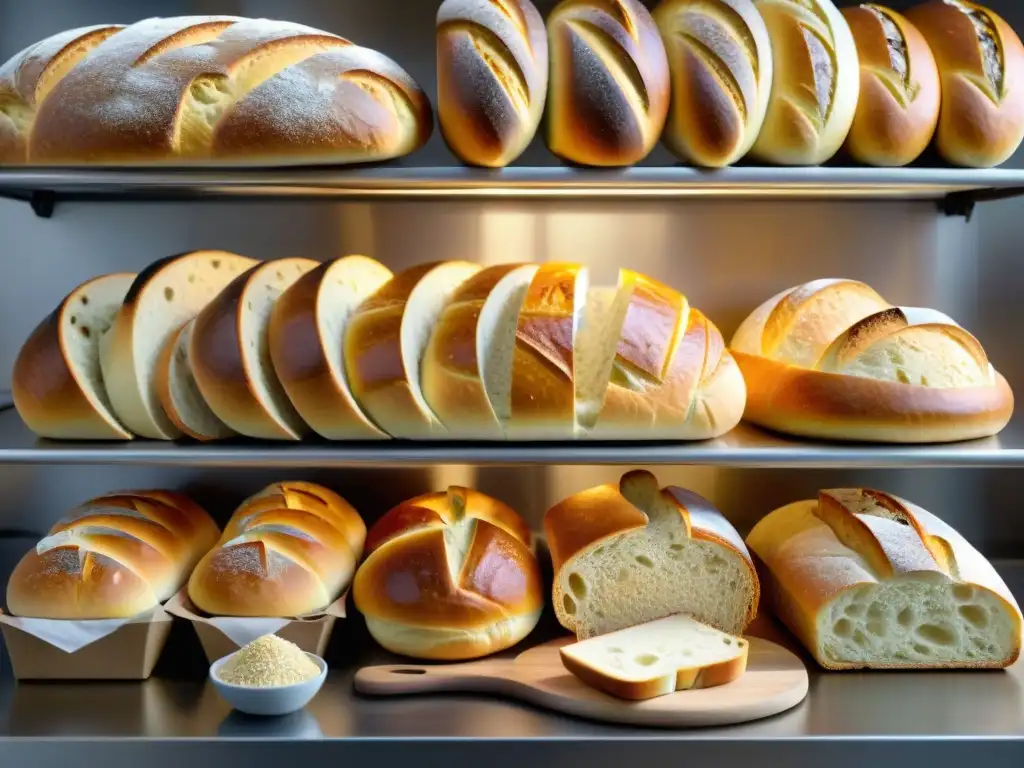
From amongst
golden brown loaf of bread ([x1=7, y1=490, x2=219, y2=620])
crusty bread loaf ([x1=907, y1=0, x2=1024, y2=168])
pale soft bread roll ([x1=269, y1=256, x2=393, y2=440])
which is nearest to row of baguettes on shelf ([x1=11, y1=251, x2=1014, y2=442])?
pale soft bread roll ([x1=269, y1=256, x2=393, y2=440])

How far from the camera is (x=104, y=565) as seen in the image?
1.38 m

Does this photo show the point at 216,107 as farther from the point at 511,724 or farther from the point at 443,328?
the point at 511,724

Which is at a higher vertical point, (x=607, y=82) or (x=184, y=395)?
(x=607, y=82)

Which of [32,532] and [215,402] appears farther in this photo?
[32,532]

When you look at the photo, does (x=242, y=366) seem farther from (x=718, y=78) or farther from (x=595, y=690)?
(x=718, y=78)

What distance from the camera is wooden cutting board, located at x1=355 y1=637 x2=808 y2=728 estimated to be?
128 cm

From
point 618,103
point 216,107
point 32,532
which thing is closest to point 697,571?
point 618,103

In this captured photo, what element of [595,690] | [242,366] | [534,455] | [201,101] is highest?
[201,101]

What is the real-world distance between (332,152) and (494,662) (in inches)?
29.8

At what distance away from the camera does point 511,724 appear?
1290mm

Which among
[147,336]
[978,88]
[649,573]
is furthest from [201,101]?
[978,88]

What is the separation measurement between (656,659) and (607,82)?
2.63 ft

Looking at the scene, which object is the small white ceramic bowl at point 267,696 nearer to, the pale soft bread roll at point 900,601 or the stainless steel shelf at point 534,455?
the stainless steel shelf at point 534,455

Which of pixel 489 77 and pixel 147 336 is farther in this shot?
pixel 147 336
